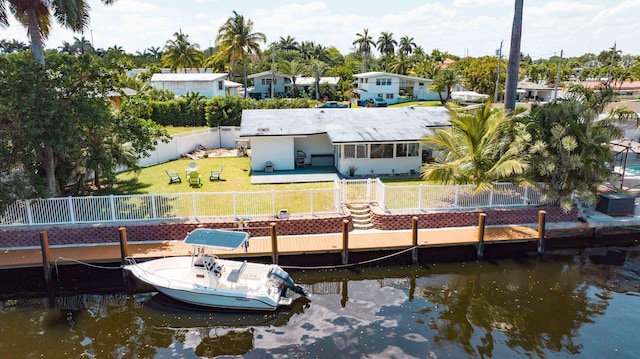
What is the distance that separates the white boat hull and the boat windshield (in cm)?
81

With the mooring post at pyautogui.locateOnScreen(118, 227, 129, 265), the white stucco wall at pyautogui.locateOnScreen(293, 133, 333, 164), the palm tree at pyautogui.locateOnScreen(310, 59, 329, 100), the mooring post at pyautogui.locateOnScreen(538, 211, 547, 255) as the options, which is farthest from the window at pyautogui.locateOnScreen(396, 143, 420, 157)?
the palm tree at pyautogui.locateOnScreen(310, 59, 329, 100)

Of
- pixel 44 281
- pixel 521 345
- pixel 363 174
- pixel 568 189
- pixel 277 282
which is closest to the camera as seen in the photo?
pixel 521 345

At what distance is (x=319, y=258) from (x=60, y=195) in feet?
37.5

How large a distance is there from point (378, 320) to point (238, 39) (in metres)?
41.8

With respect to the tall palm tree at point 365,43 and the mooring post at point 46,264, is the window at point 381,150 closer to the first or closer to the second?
the mooring post at point 46,264

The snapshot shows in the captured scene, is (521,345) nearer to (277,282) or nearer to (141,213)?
(277,282)

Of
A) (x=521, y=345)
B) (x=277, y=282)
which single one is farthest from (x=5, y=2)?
(x=521, y=345)

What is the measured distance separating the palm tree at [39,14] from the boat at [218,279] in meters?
9.90

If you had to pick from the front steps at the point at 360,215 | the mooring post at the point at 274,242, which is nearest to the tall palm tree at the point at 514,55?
the front steps at the point at 360,215

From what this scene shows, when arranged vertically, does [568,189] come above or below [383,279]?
above

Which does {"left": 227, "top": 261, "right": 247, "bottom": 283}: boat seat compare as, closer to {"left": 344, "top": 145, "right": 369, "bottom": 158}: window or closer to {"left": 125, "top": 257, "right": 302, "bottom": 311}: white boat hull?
{"left": 125, "top": 257, "right": 302, "bottom": 311}: white boat hull

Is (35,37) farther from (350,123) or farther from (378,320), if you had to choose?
(378,320)

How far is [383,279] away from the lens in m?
16.0

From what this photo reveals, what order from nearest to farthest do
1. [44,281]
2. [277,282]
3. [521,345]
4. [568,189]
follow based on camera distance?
[521,345] < [277,282] < [44,281] < [568,189]
